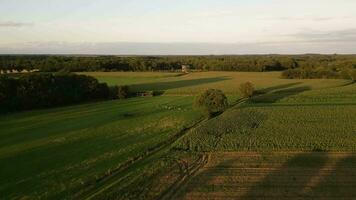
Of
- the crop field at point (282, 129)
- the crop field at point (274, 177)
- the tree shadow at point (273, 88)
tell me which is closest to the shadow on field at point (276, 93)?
the tree shadow at point (273, 88)

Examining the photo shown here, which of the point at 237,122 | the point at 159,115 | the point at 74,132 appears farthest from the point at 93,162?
the point at 159,115

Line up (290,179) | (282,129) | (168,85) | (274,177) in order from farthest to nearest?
(168,85) < (282,129) < (274,177) < (290,179)

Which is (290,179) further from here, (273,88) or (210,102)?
(273,88)

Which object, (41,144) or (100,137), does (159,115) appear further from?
(41,144)

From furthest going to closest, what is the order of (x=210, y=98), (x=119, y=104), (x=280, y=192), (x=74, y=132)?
1. (x=119, y=104)
2. (x=210, y=98)
3. (x=74, y=132)
4. (x=280, y=192)

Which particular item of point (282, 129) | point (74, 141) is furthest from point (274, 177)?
point (74, 141)

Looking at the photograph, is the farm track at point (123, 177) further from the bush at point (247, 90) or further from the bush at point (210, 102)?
the bush at point (247, 90)
